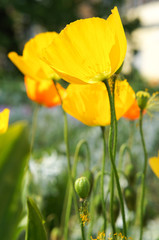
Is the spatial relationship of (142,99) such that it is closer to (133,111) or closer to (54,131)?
(133,111)

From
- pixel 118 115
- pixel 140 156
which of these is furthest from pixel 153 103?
pixel 140 156

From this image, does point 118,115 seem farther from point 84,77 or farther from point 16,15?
point 16,15

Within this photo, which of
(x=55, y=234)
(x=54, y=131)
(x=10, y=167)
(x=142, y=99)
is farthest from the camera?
(x=54, y=131)

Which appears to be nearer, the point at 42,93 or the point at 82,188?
the point at 82,188

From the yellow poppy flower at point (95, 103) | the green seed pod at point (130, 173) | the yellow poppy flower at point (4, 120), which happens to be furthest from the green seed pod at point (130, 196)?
the yellow poppy flower at point (4, 120)

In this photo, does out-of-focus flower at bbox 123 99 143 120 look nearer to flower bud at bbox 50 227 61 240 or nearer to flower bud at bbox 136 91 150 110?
flower bud at bbox 136 91 150 110

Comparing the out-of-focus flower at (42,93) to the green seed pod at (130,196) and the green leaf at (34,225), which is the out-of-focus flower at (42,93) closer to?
the green seed pod at (130,196)

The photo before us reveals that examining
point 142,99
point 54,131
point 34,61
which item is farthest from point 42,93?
point 54,131
